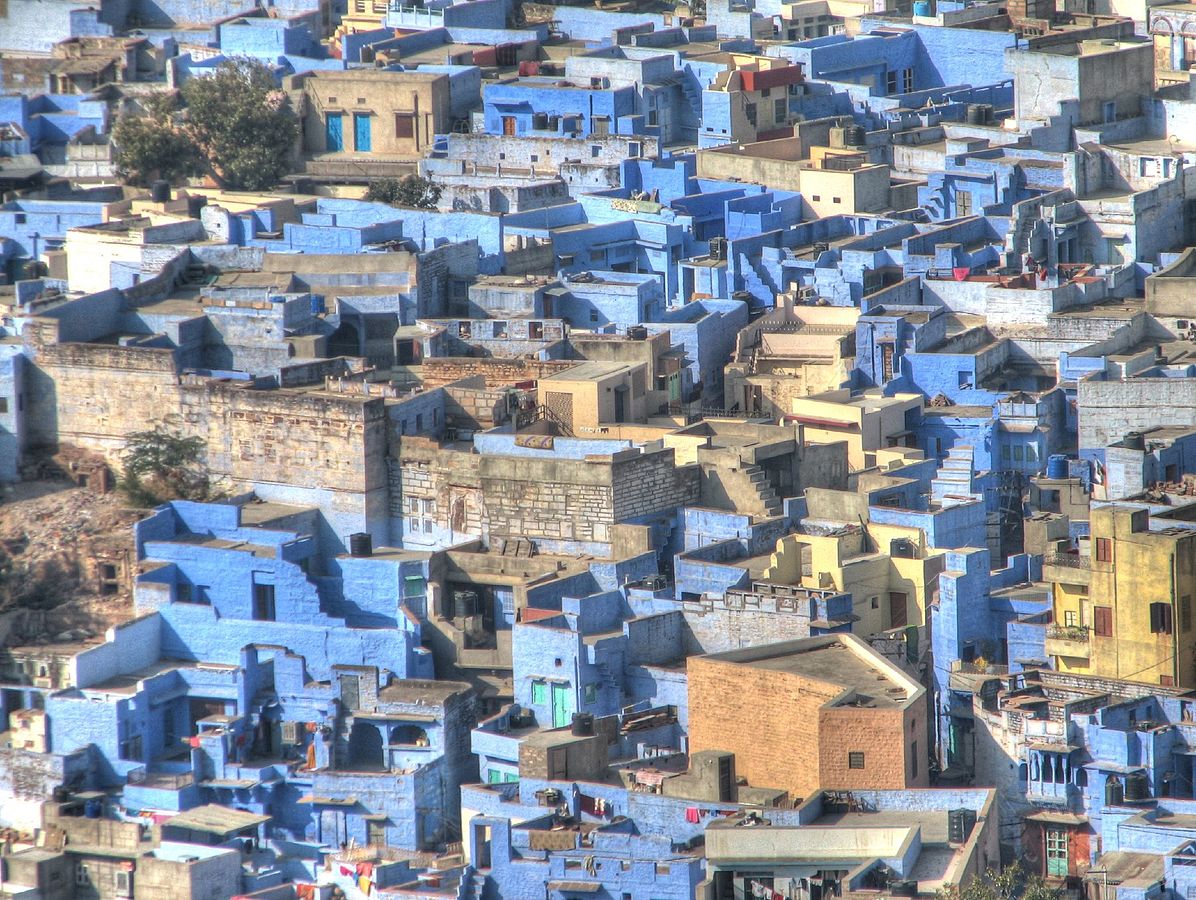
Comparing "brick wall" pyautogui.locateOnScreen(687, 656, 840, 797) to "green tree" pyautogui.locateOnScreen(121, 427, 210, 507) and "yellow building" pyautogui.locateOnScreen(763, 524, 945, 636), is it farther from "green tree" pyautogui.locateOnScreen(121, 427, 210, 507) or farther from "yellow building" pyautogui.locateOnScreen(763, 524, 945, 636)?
"green tree" pyautogui.locateOnScreen(121, 427, 210, 507)

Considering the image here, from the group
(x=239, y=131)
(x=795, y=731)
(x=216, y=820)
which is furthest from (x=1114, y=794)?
(x=239, y=131)

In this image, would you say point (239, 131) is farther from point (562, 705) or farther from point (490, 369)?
point (562, 705)

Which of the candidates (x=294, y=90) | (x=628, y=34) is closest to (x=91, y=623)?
(x=294, y=90)

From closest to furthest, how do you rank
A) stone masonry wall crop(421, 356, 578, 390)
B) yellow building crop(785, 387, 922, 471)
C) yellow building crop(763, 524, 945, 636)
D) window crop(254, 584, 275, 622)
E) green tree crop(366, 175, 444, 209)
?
yellow building crop(763, 524, 945, 636), window crop(254, 584, 275, 622), yellow building crop(785, 387, 922, 471), stone masonry wall crop(421, 356, 578, 390), green tree crop(366, 175, 444, 209)

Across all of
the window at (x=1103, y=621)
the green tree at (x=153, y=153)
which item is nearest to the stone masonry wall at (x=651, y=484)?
the window at (x=1103, y=621)

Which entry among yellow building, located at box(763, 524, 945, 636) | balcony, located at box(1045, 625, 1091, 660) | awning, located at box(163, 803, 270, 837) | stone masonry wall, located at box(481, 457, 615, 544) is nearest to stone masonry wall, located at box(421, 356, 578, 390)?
stone masonry wall, located at box(481, 457, 615, 544)

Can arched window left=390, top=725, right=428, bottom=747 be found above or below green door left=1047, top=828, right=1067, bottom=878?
above

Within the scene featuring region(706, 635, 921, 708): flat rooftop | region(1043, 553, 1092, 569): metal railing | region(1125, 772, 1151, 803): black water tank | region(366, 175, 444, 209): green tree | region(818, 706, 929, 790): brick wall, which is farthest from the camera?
region(366, 175, 444, 209): green tree
